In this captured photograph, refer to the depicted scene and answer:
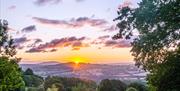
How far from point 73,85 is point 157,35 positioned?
436 ft

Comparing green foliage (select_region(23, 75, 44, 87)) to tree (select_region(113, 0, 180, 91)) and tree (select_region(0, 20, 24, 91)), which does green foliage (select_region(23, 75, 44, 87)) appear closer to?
tree (select_region(0, 20, 24, 91))

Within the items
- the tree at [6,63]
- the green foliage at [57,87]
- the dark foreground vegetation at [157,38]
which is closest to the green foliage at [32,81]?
the green foliage at [57,87]

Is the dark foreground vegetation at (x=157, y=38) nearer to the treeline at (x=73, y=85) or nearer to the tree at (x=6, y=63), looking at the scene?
the tree at (x=6, y=63)

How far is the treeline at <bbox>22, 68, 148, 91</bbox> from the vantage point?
419ft

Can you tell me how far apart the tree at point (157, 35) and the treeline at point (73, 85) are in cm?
8329

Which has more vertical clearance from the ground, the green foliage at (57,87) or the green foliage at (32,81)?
the green foliage at (32,81)

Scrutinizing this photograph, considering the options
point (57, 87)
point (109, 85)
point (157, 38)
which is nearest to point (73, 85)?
point (57, 87)

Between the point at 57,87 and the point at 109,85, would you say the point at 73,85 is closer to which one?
the point at 57,87

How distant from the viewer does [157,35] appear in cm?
3312

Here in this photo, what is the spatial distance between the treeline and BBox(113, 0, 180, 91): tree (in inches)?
3279

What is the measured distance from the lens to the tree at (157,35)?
3181 cm

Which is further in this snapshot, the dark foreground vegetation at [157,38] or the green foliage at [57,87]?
the green foliage at [57,87]

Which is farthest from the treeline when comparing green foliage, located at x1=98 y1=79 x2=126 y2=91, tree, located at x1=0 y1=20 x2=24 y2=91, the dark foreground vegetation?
the dark foreground vegetation

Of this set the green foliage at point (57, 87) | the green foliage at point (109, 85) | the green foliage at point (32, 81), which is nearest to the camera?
the green foliage at point (109, 85)
